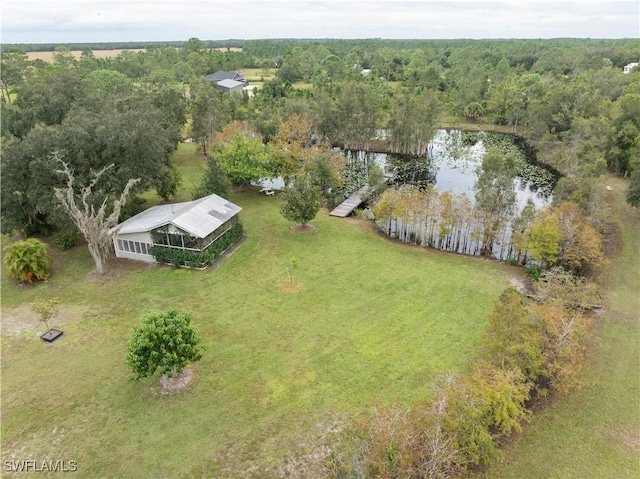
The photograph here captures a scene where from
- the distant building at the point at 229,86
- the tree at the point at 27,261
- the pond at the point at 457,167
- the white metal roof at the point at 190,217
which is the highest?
the distant building at the point at 229,86

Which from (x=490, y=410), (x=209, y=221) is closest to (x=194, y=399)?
(x=490, y=410)

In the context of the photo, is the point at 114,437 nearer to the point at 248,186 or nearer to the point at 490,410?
the point at 490,410

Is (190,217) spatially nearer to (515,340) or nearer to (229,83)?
(515,340)

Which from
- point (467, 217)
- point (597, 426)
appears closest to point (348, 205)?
point (467, 217)

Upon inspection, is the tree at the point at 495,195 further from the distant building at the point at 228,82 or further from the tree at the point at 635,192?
the distant building at the point at 228,82

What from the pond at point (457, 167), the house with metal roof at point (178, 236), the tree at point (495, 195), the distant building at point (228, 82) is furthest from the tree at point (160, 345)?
the distant building at point (228, 82)
